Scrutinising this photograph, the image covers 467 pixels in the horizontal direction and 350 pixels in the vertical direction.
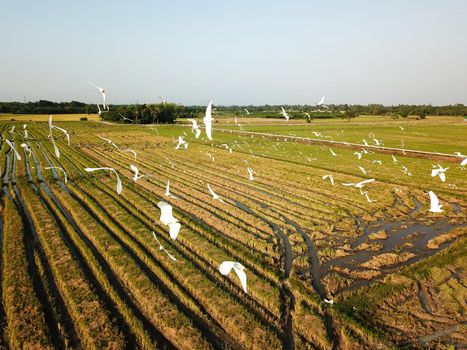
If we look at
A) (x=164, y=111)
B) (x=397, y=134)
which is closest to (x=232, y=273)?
(x=397, y=134)

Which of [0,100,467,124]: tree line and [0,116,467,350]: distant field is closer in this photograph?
[0,116,467,350]: distant field

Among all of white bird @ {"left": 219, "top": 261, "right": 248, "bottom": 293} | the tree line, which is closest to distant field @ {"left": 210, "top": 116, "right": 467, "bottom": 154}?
the tree line

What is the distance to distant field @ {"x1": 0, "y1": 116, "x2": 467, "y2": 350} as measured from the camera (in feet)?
24.1

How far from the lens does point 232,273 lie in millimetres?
9914

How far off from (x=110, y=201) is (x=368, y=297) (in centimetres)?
1348

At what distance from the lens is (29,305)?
807 centimetres

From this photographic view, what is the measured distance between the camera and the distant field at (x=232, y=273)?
7.36 meters

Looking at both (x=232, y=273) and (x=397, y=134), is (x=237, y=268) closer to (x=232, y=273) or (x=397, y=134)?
(x=232, y=273)

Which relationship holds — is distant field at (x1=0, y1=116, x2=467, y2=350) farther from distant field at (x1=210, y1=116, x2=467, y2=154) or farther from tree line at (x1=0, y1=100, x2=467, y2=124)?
tree line at (x1=0, y1=100, x2=467, y2=124)

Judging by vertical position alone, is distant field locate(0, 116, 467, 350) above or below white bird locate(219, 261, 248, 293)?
below

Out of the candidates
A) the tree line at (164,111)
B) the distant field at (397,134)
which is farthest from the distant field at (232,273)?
the tree line at (164,111)

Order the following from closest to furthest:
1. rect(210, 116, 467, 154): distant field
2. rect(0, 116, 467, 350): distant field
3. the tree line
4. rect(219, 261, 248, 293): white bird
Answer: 1. rect(219, 261, 248, 293): white bird
2. rect(0, 116, 467, 350): distant field
3. rect(210, 116, 467, 154): distant field
4. the tree line

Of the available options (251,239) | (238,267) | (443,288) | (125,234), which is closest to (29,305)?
(125,234)

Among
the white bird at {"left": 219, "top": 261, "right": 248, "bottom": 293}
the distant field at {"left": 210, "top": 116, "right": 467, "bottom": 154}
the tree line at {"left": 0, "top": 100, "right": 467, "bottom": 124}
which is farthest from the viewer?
the tree line at {"left": 0, "top": 100, "right": 467, "bottom": 124}
